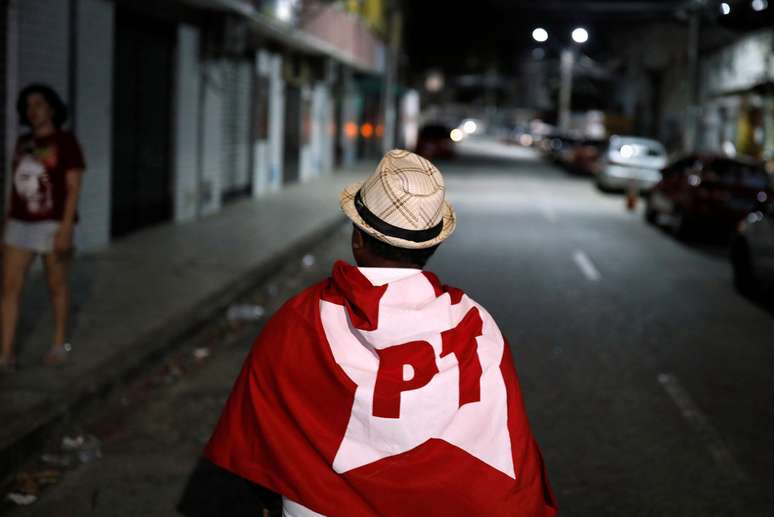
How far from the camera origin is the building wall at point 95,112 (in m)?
12.8

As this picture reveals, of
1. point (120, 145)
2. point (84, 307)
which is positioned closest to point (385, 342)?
point (84, 307)

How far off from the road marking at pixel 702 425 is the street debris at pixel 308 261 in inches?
271

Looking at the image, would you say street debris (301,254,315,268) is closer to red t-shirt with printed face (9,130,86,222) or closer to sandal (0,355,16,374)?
sandal (0,355,16,374)

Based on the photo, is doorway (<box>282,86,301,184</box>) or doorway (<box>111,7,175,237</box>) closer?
doorway (<box>111,7,175,237</box>)

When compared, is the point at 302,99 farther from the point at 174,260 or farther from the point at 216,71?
the point at 174,260

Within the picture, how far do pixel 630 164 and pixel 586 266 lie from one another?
14646mm

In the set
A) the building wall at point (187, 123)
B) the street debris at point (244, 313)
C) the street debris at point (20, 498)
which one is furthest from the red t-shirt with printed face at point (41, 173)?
the building wall at point (187, 123)

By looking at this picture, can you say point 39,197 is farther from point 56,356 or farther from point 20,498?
point 20,498

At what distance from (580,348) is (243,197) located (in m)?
13.8

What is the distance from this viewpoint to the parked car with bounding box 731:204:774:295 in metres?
11.3

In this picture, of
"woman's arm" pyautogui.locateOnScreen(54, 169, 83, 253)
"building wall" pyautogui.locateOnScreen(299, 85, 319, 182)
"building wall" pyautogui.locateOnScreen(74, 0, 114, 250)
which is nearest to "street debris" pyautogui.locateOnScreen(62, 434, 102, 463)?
"woman's arm" pyautogui.locateOnScreen(54, 169, 83, 253)

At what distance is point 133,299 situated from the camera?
32.7 ft

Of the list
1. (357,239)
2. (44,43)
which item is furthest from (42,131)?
(44,43)

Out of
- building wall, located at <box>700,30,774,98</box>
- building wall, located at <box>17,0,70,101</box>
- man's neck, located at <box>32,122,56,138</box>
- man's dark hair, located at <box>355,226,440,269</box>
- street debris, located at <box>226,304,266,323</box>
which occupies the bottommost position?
street debris, located at <box>226,304,266,323</box>
